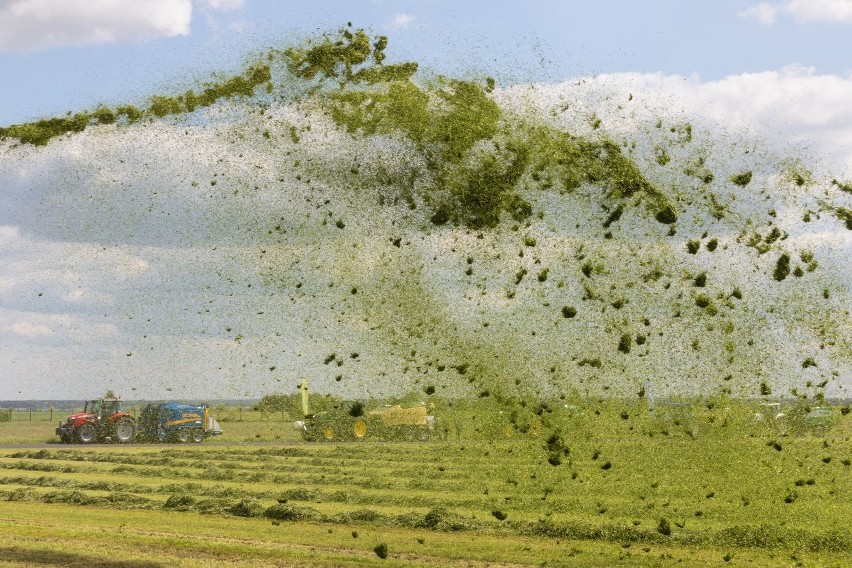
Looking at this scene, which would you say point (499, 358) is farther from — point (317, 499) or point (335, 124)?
point (317, 499)

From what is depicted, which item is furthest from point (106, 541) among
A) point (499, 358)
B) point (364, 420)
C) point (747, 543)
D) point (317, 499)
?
point (364, 420)

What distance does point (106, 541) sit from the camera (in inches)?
737

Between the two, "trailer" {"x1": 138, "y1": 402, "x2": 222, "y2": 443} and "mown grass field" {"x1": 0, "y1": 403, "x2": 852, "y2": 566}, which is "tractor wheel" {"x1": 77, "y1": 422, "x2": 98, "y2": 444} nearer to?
"trailer" {"x1": 138, "y1": 402, "x2": 222, "y2": 443}

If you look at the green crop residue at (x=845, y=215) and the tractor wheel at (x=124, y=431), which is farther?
the tractor wheel at (x=124, y=431)

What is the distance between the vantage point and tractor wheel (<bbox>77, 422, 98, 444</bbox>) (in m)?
44.3

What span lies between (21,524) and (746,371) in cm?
1626

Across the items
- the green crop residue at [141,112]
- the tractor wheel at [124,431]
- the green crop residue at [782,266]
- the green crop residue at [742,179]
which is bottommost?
the tractor wheel at [124,431]

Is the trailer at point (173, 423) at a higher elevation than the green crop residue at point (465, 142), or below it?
below

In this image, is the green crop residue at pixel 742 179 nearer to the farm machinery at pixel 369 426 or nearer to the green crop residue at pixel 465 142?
the green crop residue at pixel 465 142

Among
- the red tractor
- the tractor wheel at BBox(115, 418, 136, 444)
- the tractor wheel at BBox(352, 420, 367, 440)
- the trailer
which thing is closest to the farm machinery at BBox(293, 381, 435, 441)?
the tractor wheel at BBox(352, 420, 367, 440)

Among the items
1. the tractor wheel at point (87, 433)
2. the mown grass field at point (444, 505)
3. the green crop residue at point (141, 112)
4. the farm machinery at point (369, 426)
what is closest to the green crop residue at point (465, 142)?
the green crop residue at point (141, 112)

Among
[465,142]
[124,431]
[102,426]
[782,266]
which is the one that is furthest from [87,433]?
[782,266]

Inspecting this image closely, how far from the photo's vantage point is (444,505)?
75.7 feet

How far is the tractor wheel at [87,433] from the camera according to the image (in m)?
44.3
